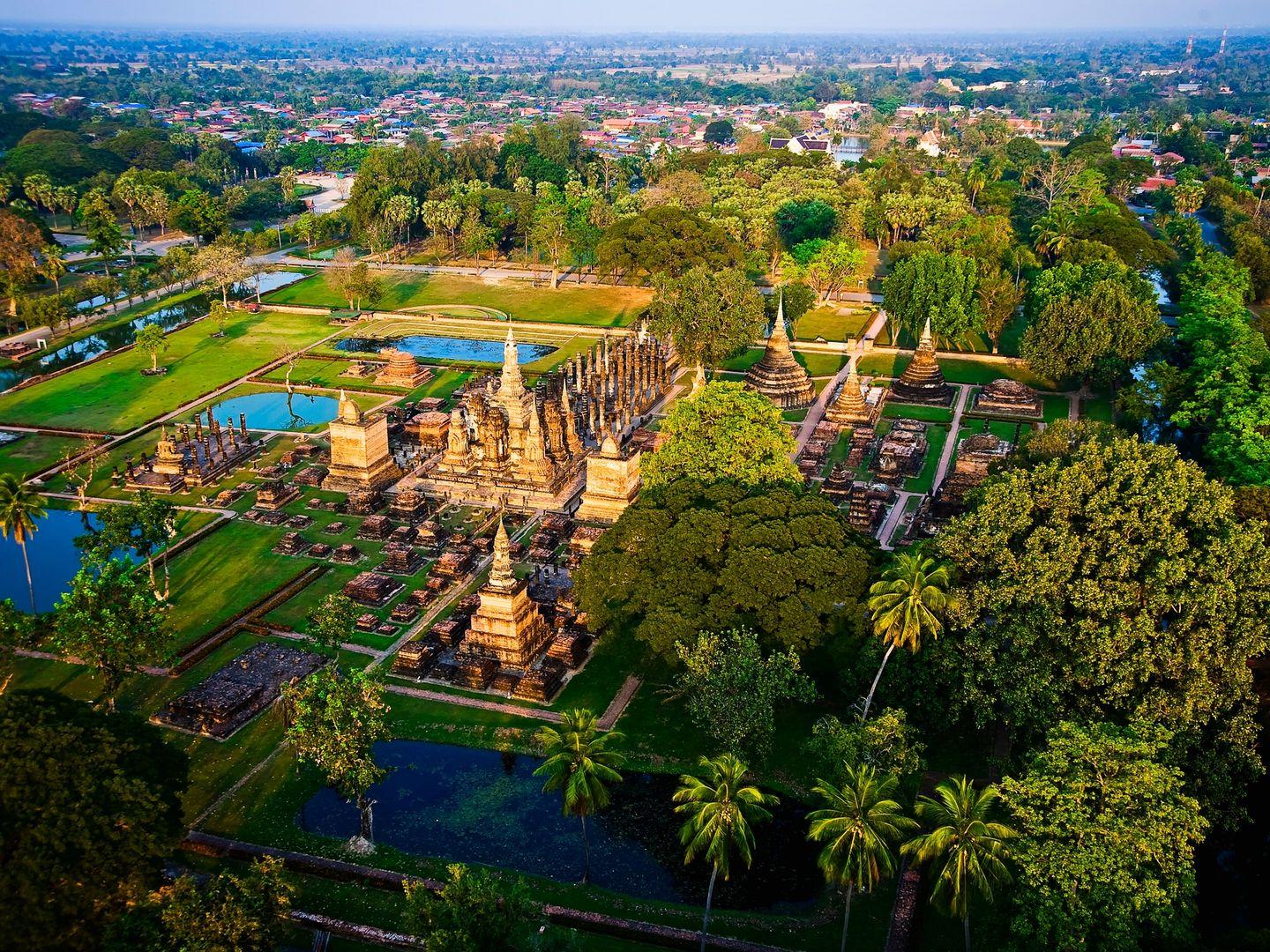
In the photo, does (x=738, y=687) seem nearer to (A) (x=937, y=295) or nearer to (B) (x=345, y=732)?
(B) (x=345, y=732)

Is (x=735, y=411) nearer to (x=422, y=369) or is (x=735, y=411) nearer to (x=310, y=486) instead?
(x=310, y=486)

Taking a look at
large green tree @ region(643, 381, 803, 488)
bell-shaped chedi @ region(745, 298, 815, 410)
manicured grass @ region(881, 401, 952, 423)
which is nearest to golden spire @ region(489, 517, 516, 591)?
large green tree @ region(643, 381, 803, 488)

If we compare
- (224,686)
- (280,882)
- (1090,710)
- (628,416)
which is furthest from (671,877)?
(628,416)

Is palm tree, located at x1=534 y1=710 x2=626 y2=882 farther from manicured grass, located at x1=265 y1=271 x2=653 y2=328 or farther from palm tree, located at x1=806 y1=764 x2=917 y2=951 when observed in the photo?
manicured grass, located at x1=265 y1=271 x2=653 y2=328

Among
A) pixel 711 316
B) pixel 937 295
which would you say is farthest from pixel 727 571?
pixel 937 295

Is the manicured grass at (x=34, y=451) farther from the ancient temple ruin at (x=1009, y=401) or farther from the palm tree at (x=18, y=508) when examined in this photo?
the ancient temple ruin at (x=1009, y=401)

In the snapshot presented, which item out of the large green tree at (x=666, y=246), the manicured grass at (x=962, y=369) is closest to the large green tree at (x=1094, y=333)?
the manicured grass at (x=962, y=369)
